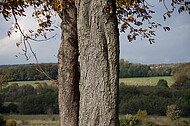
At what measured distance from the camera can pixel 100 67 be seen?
2537 mm

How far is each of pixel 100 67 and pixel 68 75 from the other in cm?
123

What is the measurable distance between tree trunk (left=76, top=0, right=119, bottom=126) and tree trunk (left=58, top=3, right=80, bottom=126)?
0.95 metres

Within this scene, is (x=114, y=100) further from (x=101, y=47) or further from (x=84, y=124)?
(x=101, y=47)

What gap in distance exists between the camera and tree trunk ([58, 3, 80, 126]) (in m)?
3.59

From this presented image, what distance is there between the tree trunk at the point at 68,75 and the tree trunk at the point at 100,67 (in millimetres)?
950

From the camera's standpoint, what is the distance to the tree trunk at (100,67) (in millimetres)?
2518

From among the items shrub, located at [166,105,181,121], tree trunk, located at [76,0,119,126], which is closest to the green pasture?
shrub, located at [166,105,181,121]

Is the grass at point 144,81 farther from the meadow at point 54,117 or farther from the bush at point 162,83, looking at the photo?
the bush at point 162,83

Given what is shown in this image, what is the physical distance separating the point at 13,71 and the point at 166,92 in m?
12.6

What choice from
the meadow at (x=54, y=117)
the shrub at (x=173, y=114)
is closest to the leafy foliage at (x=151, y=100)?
the meadow at (x=54, y=117)

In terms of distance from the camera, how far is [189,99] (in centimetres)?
1631

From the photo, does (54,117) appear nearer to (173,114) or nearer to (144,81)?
(173,114)

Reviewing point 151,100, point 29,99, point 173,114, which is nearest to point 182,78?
point 151,100

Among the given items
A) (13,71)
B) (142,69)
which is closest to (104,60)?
(13,71)
